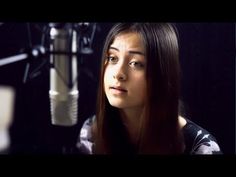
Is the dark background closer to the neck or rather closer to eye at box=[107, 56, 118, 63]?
eye at box=[107, 56, 118, 63]

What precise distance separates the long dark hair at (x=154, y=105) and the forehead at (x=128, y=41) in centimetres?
2

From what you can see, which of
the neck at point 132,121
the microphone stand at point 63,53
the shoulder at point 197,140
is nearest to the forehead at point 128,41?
the microphone stand at point 63,53

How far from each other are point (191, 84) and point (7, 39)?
98cm

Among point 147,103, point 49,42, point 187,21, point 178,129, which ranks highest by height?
point 187,21

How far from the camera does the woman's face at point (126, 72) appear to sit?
5.92 ft

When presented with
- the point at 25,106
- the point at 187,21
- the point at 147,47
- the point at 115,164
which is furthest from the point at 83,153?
the point at 187,21

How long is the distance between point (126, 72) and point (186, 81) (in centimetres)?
32

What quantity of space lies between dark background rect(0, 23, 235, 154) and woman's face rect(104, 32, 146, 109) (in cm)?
8

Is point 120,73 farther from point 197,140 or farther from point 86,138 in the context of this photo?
point 197,140

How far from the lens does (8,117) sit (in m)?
1.92

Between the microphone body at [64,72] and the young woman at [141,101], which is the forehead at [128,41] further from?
the microphone body at [64,72]

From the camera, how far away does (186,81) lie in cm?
188

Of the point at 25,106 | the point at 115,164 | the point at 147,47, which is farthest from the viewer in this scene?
the point at 115,164

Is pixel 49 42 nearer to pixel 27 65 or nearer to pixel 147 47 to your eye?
pixel 27 65
